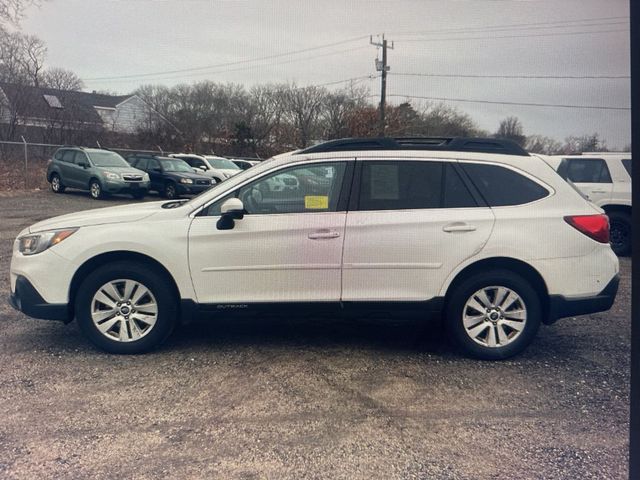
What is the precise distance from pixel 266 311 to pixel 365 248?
999 millimetres

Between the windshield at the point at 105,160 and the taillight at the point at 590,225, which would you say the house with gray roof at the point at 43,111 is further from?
the taillight at the point at 590,225

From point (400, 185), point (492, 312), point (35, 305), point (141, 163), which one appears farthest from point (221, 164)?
point (492, 312)

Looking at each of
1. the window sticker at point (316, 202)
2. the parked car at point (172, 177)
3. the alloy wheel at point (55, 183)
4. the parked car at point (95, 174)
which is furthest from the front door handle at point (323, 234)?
the alloy wheel at point (55, 183)

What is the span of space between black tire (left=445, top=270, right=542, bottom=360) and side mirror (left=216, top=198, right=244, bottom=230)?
1.93m

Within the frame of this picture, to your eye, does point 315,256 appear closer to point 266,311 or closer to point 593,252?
point 266,311

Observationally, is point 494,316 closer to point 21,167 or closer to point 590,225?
point 590,225

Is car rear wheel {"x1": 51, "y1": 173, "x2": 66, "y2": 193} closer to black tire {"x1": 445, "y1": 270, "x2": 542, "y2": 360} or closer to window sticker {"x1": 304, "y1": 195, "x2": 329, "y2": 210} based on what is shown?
window sticker {"x1": 304, "y1": 195, "x2": 329, "y2": 210}

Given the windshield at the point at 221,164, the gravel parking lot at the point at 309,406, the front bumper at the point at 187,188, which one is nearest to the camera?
the gravel parking lot at the point at 309,406

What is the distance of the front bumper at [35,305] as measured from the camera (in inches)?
166

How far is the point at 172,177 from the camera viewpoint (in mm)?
19359

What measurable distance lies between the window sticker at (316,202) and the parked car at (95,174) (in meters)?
14.9

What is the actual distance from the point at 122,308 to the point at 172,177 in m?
15.9

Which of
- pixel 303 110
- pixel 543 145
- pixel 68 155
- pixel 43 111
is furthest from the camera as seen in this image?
pixel 303 110

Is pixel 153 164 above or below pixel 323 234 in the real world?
above
